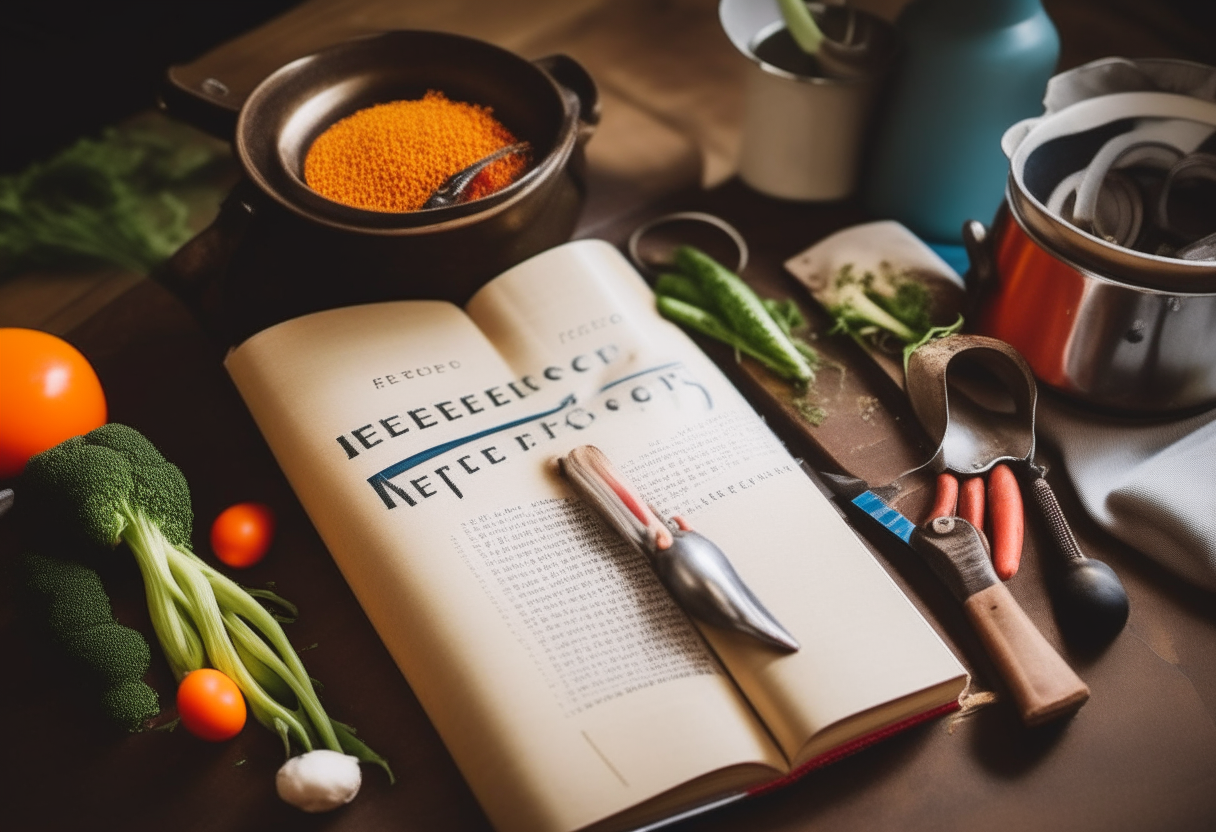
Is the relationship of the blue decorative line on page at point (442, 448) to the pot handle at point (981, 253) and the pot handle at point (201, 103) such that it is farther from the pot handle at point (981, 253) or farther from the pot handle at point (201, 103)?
the pot handle at point (201, 103)

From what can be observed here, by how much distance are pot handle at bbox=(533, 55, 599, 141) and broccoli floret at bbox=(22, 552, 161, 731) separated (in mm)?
607

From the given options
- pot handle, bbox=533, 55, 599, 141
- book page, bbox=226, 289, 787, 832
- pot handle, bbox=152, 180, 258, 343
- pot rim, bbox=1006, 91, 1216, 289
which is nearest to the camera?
book page, bbox=226, 289, 787, 832

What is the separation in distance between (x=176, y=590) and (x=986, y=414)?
0.71 meters

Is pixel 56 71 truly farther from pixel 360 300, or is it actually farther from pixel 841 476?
pixel 841 476

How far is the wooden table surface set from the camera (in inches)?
26.0

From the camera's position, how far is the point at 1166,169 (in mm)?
880

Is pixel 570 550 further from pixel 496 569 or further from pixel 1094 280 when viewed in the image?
pixel 1094 280

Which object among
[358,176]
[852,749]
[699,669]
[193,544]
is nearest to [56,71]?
[358,176]

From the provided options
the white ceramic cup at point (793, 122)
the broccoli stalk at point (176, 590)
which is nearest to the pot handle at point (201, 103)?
the broccoli stalk at point (176, 590)

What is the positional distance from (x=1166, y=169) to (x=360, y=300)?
772mm

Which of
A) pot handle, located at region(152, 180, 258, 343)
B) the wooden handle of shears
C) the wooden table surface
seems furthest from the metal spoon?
the wooden handle of shears

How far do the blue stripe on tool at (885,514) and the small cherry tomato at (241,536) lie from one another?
1.67 feet

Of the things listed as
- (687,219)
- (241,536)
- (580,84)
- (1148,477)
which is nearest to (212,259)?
(241,536)

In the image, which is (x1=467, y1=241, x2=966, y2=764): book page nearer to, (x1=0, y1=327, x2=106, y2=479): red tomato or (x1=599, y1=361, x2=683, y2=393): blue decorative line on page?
(x1=599, y1=361, x2=683, y2=393): blue decorative line on page
